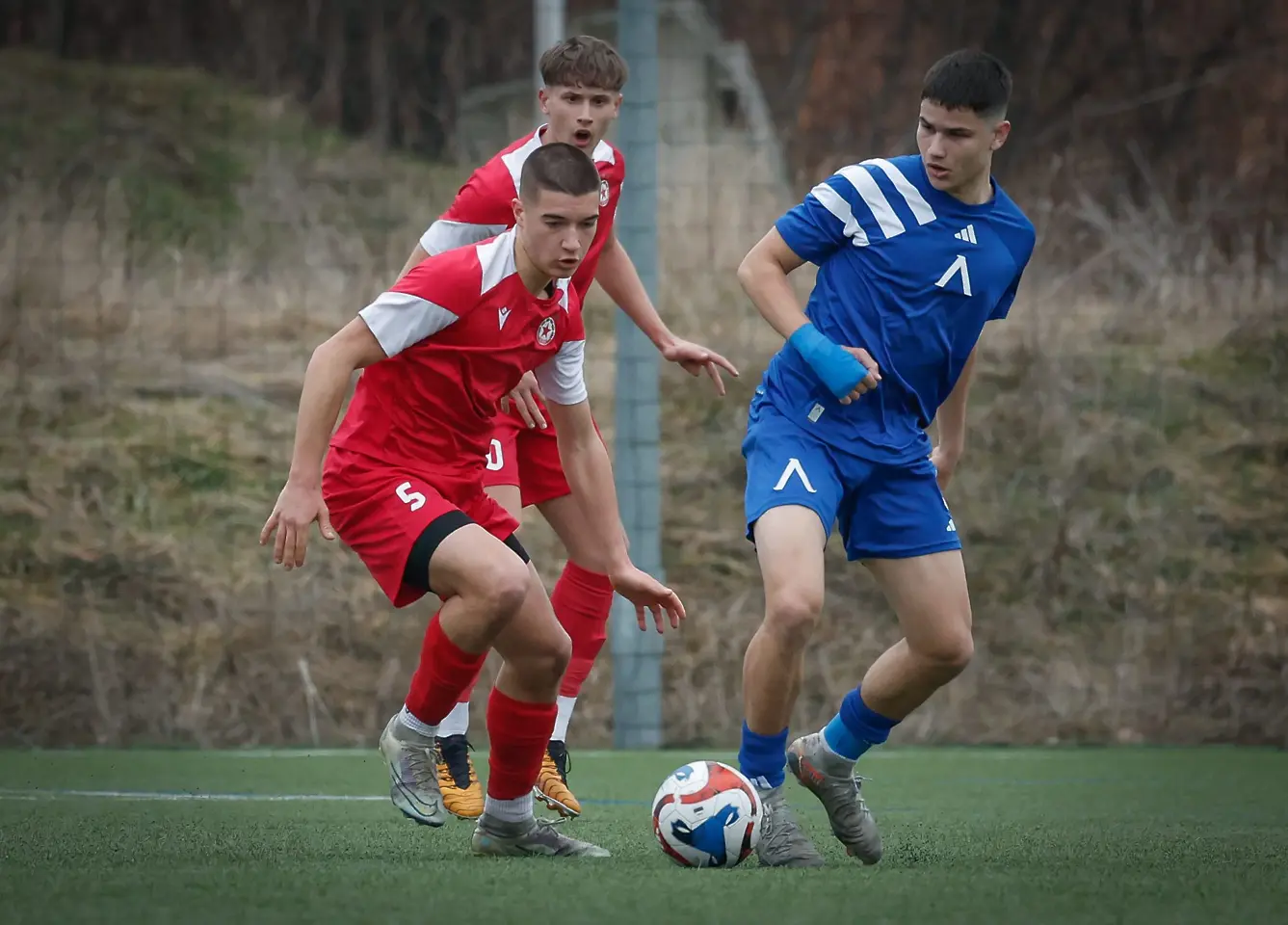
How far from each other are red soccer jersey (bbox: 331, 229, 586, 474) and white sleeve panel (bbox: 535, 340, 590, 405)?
11 centimetres

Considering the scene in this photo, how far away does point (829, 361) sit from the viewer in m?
4.29

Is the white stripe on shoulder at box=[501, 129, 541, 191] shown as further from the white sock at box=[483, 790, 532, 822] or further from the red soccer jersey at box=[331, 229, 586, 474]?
the white sock at box=[483, 790, 532, 822]

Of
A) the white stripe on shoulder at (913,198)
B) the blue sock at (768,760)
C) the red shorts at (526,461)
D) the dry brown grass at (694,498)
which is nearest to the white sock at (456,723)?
the red shorts at (526,461)

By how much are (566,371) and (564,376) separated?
0.01m

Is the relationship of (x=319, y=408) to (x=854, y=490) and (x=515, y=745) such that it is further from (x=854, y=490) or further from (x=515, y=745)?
(x=854, y=490)

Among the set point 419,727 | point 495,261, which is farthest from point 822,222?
point 419,727

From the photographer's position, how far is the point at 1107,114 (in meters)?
12.3

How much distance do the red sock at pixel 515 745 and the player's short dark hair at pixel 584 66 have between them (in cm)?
191

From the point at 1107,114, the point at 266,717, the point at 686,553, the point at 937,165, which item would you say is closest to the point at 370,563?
the point at 937,165

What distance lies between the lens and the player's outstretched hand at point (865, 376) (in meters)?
4.27

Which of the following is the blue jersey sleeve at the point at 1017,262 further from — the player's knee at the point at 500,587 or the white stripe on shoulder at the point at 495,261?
the player's knee at the point at 500,587

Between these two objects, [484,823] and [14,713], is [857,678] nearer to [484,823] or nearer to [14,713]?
[14,713]

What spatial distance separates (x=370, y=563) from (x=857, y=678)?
5.28m

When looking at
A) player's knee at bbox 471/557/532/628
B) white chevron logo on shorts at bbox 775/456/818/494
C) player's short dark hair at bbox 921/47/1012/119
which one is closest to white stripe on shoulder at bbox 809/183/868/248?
player's short dark hair at bbox 921/47/1012/119
